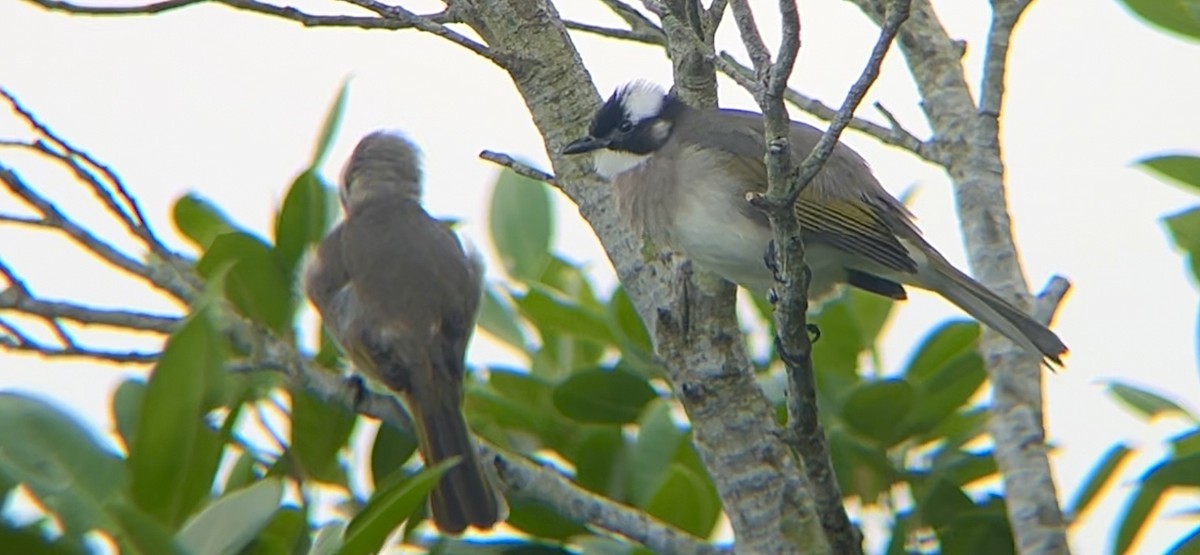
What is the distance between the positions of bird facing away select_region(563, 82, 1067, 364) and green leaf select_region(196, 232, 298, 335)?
2.14 feet

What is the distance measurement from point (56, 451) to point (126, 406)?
0.64m

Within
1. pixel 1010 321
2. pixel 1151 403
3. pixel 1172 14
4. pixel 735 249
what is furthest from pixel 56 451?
pixel 1172 14

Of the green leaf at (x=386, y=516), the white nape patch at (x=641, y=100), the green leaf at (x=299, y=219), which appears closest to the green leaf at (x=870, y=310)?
the white nape patch at (x=641, y=100)

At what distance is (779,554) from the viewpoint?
249 centimetres

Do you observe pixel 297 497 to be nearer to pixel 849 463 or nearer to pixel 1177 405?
pixel 849 463

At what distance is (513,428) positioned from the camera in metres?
3.15

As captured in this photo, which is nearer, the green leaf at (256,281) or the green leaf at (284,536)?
the green leaf at (284,536)

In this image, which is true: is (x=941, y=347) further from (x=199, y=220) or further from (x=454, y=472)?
(x=199, y=220)

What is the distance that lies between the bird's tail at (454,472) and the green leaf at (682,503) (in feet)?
1.57

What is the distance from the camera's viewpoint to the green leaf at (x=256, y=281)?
3.05 metres

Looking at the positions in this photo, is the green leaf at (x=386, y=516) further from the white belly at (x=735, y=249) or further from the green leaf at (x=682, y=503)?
the white belly at (x=735, y=249)

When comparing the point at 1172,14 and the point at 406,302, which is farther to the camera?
the point at 406,302

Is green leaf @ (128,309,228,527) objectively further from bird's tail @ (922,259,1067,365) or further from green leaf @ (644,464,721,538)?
bird's tail @ (922,259,1067,365)

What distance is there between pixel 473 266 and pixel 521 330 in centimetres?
88
